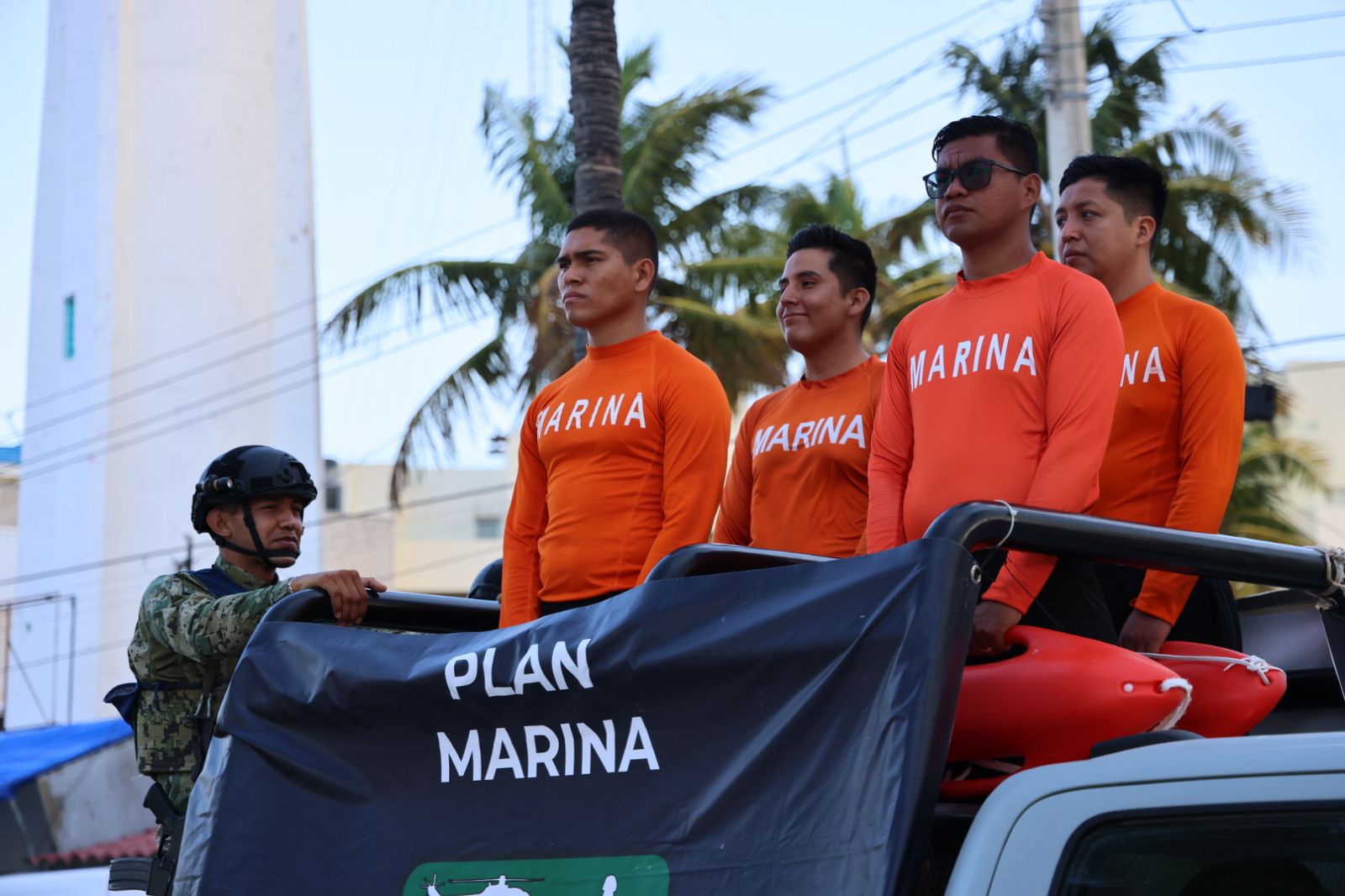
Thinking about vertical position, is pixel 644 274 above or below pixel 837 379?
above

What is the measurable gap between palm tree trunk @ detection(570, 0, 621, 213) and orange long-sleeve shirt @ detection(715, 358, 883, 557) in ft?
24.4

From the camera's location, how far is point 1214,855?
2.16 meters

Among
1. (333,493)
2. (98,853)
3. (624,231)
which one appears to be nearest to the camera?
(624,231)

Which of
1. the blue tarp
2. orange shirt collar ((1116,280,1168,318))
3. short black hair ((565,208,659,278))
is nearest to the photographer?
orange shirt collar ((1116,280,1168,318))

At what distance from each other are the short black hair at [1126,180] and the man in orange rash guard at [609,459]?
114 cm

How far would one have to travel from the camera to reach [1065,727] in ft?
8.36

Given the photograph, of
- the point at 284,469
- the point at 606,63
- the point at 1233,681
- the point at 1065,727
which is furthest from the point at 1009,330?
the point at 606,63

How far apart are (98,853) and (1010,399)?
34.9ft

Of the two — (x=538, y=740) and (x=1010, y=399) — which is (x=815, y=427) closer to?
(x=1010, y=399)

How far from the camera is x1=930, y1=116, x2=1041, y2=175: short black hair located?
3.77m

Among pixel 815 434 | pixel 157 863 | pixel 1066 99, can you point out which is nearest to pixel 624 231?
pixel 815 434

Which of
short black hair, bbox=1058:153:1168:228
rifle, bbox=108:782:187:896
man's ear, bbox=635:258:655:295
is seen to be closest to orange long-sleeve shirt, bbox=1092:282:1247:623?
short black hair, bbox=1058:153:1168:228

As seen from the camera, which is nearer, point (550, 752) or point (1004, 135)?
point (550, 752)

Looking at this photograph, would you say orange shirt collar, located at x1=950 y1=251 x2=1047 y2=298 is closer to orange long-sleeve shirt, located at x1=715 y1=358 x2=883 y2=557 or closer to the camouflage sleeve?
orange long-sleeve shirt, located at x1=715 y1=358 x2=883 y2=557
